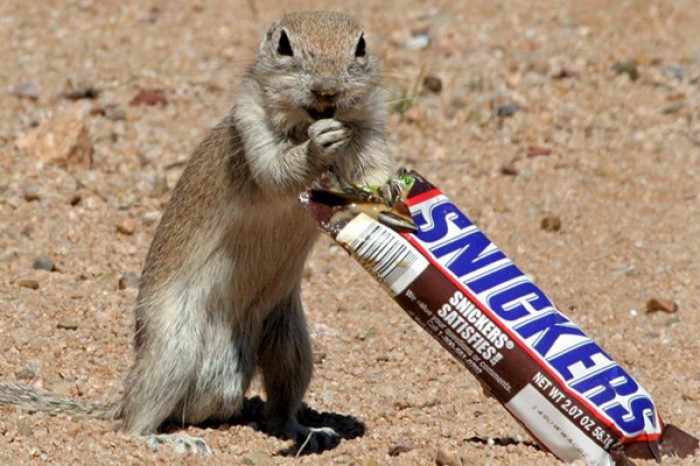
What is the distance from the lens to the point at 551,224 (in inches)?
306

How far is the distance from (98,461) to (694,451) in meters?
2.24

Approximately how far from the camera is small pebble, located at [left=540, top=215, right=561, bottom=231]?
25.4 ft

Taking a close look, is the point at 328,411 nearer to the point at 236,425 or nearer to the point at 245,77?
the point at 236,425

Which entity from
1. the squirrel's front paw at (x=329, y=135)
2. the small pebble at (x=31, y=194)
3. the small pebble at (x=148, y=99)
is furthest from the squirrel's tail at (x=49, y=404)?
the small pebble at (x=148, y=99)

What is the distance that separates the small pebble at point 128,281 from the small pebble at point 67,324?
608mm

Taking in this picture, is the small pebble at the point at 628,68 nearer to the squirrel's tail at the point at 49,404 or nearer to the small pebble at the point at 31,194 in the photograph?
the small pebble at the point at 31,194

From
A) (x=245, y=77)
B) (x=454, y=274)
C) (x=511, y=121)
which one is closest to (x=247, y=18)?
(x=511, y=121)

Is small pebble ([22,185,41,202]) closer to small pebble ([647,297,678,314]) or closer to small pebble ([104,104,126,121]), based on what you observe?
small pebble ([104,104,126,121])

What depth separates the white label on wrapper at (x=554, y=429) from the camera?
15.2ft

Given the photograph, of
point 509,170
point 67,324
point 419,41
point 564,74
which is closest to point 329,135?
point 67,324

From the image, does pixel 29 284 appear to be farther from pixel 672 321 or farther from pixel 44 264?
pixel 672 321

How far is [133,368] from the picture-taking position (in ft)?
18.2

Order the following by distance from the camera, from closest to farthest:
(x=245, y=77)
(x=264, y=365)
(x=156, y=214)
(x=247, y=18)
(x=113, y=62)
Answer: (x=245, y=77) → (x=264, y=365) → (x=156, y=214) → (x=113, y=62) → (x=247, y=18)

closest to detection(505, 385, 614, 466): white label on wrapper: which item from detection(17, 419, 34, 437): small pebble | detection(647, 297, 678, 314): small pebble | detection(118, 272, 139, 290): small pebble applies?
detection(17, 419, 34, 437): small pebble
